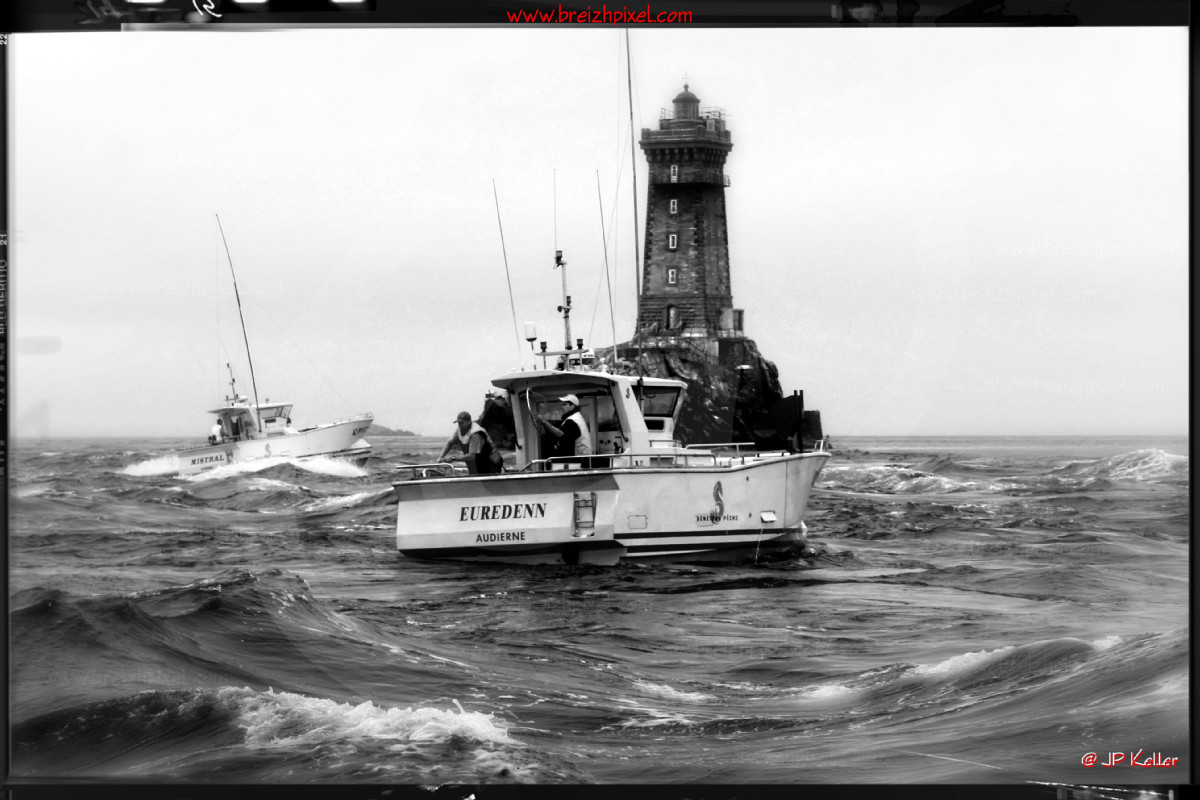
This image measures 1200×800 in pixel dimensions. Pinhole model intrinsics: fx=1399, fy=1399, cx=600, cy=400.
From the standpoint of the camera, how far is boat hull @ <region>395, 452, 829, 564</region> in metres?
9.50

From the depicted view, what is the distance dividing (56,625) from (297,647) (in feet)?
3.43

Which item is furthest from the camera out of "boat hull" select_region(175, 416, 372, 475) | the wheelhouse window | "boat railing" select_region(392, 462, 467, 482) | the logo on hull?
the wheelhouse window

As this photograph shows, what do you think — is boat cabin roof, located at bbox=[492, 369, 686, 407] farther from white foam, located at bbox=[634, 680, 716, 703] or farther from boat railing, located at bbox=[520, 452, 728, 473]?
white foam, located at bbox=[634, 680, 716, 703]

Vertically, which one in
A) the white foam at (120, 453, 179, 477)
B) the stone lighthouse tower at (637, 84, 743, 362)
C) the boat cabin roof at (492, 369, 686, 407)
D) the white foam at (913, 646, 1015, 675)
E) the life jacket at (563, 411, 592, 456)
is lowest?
the white foam at (913, 646, 1015, 675)

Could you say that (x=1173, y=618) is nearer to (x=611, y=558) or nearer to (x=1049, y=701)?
(x=1049, y=701)

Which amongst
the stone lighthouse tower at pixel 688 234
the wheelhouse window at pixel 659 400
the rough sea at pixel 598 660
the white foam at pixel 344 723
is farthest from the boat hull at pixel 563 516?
the white foam at pixel 344 723

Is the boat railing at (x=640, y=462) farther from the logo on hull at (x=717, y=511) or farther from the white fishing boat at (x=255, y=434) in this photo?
the white fishing boat at (x=255, y=434)

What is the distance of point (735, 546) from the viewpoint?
10359mm

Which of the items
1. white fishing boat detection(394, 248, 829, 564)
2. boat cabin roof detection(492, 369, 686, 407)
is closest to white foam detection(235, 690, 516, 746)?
white fishing boat detection(394, 248, 829, 564)

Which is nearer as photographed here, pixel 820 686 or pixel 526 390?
pixel 820 686

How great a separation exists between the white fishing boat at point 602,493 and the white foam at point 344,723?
3.42 meters

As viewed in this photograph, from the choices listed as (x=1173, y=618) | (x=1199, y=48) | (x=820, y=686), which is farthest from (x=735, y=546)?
(x=1199, y=48)

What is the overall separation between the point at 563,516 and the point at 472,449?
793mm

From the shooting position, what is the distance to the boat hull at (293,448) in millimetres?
7469
